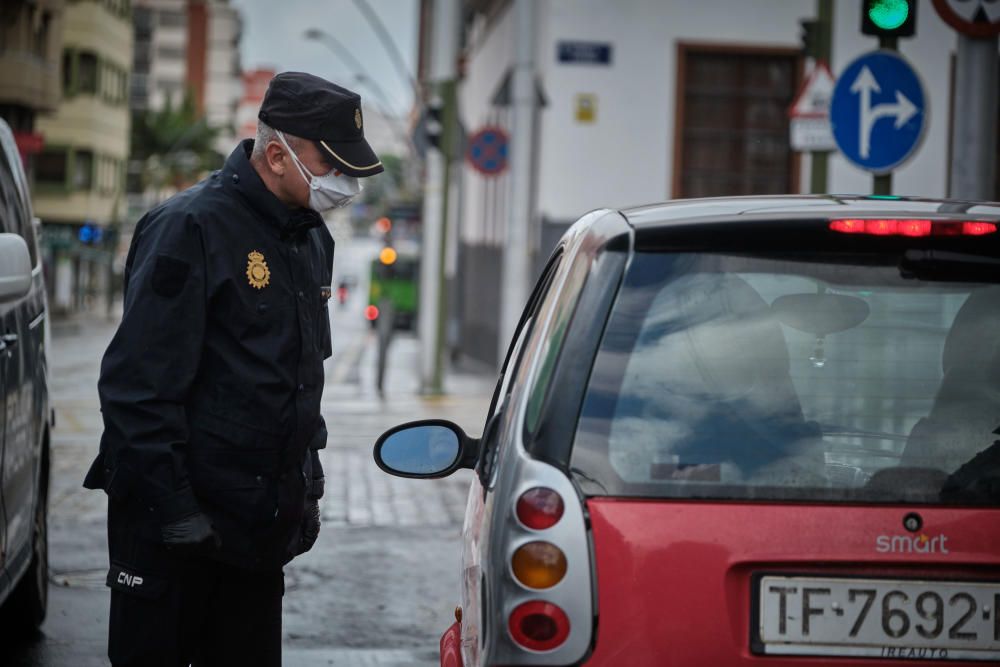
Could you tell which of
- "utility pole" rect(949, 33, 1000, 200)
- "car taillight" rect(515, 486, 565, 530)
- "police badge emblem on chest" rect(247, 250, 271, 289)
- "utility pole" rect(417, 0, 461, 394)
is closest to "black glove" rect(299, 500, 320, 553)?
"police badge emblem on chest" rect(247, 250, 271, 289)

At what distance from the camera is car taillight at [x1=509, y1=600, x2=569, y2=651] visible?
11.0 feet

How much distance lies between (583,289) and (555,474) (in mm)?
383

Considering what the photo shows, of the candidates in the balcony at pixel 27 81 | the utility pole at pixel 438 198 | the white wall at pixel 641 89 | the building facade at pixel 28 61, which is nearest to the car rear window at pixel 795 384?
the utility pole at pixel 438 198

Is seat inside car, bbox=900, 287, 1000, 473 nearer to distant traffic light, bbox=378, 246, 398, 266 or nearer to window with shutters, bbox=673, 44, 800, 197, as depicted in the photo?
window with shutters, bbox=673, 44, 800, 197

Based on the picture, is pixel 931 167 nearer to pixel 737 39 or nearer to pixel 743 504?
pixel 737 39

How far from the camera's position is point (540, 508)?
11.2 ft

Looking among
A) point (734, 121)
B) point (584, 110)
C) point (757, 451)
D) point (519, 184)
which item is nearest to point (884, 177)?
point (757, 451)

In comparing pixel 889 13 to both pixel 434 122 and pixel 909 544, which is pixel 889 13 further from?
pixel 434 122

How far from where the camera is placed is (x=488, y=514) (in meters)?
3.69

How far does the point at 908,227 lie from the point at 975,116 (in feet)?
22.7

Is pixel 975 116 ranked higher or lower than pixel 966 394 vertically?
higher

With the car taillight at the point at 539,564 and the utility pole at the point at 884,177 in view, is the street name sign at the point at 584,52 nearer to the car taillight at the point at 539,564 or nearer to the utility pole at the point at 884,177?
the utility pole at the point at 884,177

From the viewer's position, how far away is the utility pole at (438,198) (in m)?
24.9

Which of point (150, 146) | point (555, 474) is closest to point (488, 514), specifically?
point (555, 474)
